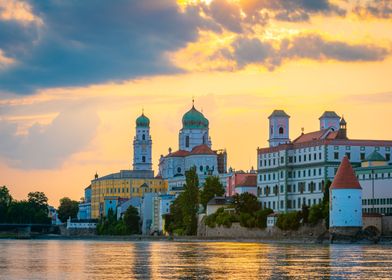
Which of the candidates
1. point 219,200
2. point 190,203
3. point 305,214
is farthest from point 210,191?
point 305,214

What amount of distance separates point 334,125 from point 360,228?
4188 cm

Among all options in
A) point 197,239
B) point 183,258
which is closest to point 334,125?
point 197,239

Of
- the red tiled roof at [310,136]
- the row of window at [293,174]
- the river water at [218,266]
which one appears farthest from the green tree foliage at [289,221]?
the river water at [218,266]

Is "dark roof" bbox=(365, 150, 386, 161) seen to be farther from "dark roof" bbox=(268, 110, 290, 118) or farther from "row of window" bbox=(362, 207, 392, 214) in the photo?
"dark roof" bbox=(268, 110, 290, 118)

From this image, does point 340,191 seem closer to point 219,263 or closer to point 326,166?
point 326,166

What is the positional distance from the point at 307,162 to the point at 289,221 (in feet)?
46.0

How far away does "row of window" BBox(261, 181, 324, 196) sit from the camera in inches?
5640

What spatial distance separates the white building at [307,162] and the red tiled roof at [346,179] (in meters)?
17.6

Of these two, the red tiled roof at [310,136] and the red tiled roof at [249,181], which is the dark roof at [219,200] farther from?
the red tiled roof at [310,136]

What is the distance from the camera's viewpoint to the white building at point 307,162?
467ft

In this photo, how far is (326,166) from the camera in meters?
142

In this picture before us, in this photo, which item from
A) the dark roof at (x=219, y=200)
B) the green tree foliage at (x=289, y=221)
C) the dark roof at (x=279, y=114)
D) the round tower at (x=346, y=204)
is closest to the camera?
the round tower at (x=346, y=204)

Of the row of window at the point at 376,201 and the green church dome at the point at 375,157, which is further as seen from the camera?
the green church dome at the point at 375,157

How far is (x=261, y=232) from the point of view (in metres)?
142
